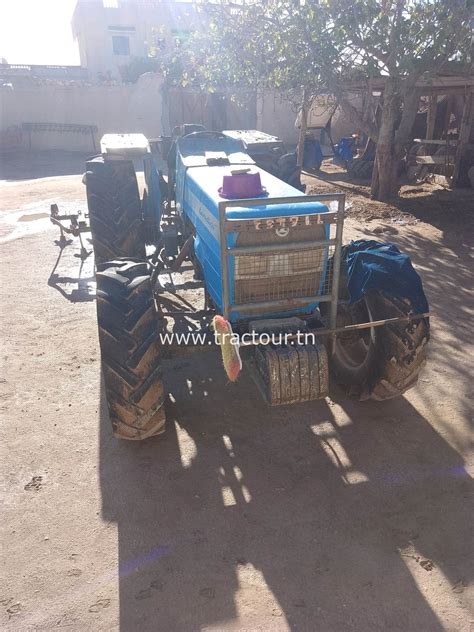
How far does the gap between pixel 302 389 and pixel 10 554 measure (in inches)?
76.8

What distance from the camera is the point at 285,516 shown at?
297 cm

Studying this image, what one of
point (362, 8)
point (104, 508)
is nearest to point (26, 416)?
point (104, 508)

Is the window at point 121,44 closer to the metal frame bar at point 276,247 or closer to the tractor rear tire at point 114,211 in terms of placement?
the tractor rear tire at point 114,211

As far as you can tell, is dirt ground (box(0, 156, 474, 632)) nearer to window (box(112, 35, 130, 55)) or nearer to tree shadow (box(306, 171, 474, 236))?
tree shadow (box(306, 171, 474, 236))

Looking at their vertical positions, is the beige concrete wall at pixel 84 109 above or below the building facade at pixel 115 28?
below

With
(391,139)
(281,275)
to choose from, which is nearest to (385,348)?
(281,275)

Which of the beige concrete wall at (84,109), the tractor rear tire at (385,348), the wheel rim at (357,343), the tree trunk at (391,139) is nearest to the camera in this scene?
the tractor rear tire at (385,348)

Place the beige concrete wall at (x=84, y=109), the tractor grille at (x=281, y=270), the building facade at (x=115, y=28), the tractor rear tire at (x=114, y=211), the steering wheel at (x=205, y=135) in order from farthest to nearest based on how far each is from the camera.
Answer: the building facade at (x=115, y=28), the beige concrete wall at (x=84, y=109), the steering wheel at (x=205, y=135), the tractor rear tire at (x=114, y=211), the tractor grille at (x=281, y=270)

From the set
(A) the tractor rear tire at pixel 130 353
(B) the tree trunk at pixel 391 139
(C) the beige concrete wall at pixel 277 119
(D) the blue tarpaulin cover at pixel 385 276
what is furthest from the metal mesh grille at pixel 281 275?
(C) the beige concrete wall at pixel 277 119

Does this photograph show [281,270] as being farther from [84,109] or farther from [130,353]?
[84,109]

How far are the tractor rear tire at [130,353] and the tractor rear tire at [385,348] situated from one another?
1.55 meters

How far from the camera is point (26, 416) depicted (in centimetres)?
394

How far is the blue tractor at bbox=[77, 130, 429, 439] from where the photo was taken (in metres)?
3.09

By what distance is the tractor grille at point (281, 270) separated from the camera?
3.27 metres
